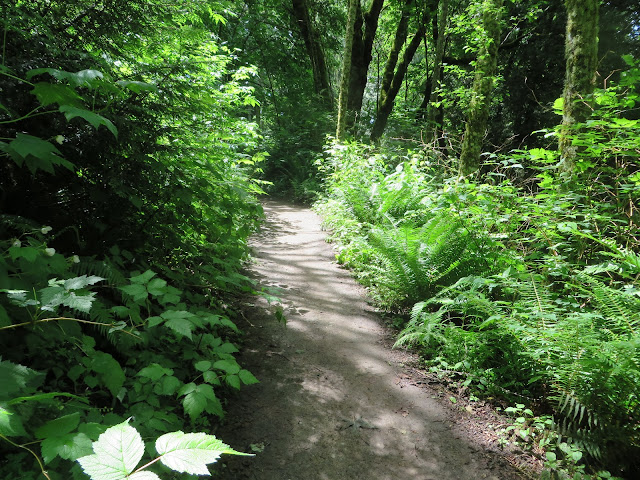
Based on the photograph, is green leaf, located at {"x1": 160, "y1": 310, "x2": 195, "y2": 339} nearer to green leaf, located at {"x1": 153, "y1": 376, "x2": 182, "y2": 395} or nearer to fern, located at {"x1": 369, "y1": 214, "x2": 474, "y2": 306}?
green leaf, located at {"x1": 153, "y1": 376, "x2": 182, "y2": 395}

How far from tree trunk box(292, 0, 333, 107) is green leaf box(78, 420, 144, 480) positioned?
651 inches

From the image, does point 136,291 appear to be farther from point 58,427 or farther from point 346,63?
point 346,63

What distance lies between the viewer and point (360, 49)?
13.8 m

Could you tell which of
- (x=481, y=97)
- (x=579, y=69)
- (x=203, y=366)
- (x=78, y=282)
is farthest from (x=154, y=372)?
(x=481, y=97)

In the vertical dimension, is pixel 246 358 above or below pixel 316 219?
below

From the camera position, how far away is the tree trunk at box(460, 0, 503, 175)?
6.12 meters

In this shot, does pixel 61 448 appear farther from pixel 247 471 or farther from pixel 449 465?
pixel 449 465

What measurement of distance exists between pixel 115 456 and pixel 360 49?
50.6 ft

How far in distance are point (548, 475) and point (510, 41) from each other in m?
15.8

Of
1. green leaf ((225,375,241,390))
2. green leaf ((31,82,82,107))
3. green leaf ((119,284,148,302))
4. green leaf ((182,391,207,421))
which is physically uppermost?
green leaf ((31,82,82,107))

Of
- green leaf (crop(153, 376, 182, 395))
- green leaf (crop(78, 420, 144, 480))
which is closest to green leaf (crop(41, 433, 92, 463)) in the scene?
green leaf (crop(78, 420, 144, 480))

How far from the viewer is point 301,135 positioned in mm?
15867

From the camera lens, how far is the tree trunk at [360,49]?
531 inches

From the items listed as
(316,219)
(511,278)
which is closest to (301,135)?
(316,219)
